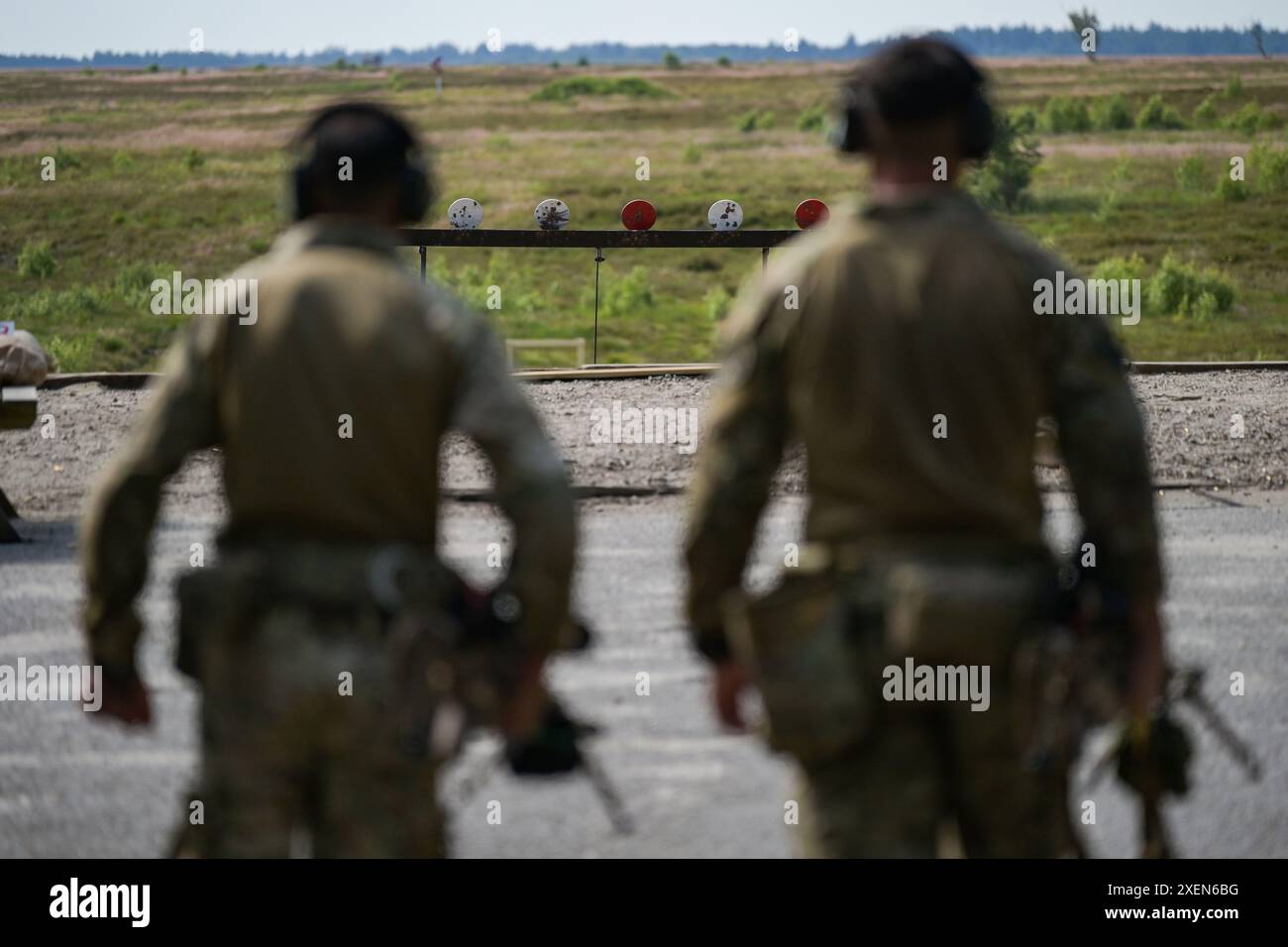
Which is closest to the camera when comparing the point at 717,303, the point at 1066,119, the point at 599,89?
the point at 717,303

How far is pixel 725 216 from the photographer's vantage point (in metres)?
21.0

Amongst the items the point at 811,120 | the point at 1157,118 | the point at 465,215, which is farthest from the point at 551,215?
the point at 811,120

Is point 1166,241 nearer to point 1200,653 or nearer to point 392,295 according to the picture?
point 1200,653

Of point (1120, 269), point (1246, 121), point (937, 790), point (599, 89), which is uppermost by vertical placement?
point (599, 89)

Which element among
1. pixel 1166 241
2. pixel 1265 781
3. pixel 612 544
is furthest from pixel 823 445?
pixel 1166 241

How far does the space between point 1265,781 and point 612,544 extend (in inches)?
204

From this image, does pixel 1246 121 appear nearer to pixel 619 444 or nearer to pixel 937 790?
pixel 619 444

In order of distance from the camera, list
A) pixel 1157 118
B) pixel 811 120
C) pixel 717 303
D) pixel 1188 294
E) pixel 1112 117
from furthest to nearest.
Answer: pixel 811 120 → pixel 1112 117 → pixel 1157 118 → pixel 717 303 → pixel 1188 294

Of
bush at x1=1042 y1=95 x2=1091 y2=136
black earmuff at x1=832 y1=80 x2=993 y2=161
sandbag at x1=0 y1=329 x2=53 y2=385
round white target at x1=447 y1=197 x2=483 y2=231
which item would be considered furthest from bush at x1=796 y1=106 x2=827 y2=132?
black earmuff at x1=832 y1=80 x2=993 y2=161

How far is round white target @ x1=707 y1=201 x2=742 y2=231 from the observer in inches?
810

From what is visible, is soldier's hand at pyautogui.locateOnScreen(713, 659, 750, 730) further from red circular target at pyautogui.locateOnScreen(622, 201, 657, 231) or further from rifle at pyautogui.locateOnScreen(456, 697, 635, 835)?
red circular target at pyautogui.locateOnScreen(622, 201, 657, 231)

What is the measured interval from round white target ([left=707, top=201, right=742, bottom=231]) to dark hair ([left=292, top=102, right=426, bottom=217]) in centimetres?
1663

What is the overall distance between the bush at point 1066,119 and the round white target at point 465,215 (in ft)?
181

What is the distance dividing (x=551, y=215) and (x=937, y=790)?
56.7 ft
